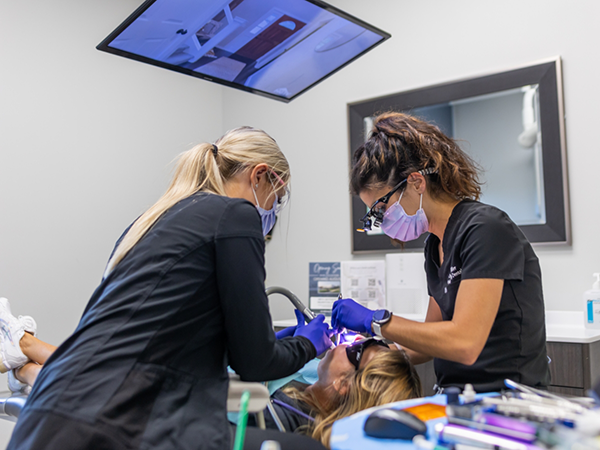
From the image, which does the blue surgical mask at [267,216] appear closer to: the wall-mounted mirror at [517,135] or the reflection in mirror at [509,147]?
the reflection in mirror at [509,147]

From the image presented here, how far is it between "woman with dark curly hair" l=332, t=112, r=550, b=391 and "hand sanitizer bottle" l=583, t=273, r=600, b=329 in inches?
33.9

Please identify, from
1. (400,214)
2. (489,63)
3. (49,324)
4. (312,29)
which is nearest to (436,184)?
(400,214)

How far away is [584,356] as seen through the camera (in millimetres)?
1743

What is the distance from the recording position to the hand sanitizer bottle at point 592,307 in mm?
2000

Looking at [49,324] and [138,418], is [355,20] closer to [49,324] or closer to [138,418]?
[138,418]

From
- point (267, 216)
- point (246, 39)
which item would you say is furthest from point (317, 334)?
point (246, 39)

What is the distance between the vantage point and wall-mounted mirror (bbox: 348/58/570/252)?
2.25m

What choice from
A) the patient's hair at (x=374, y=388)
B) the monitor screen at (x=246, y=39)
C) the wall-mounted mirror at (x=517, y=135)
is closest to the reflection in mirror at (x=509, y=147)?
the wall-mounted mirror at (x=517, y=135)

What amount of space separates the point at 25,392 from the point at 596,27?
2872 mm

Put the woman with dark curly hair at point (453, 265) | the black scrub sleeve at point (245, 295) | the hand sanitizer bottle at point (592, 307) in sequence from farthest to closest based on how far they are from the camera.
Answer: the hand sanitizer bottle at point (592, 307), the woman with dark curly hair at point (453, 265), the black scrub sleeve at point (245, 295)

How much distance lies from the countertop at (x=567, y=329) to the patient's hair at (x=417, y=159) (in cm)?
69

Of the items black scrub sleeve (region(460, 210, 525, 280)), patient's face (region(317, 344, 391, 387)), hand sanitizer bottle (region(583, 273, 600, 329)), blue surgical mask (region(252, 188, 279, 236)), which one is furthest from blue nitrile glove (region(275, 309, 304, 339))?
hand sanitizer bottle (region(583, 273, 600, 329))

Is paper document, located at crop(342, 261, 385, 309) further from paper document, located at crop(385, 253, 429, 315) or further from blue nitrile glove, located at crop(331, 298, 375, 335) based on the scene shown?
blue nitrile glove, located at crop(331, 298, 375, 335)

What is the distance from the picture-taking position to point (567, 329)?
6.66 ft
